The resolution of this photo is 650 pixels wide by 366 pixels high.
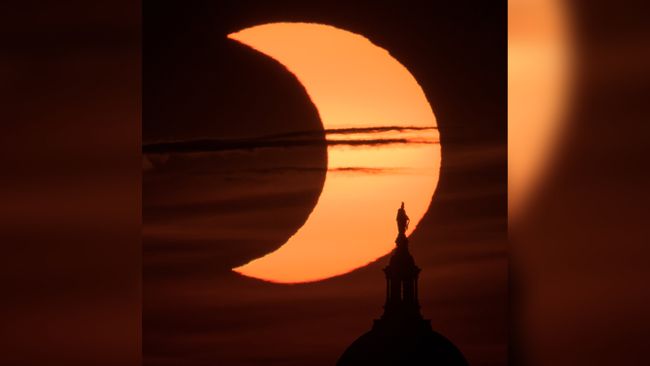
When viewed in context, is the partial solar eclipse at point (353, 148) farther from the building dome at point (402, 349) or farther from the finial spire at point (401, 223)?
the building dome at point (402, 349)

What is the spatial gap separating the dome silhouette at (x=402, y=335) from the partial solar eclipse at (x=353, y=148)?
0.07m

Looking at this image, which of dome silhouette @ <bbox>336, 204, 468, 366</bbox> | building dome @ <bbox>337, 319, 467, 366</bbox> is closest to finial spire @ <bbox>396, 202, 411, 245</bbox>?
dome silhouette @ <bbox>336, 204, 468, 366</bbox>

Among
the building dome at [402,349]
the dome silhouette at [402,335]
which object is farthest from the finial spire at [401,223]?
the building dome at [402,349]

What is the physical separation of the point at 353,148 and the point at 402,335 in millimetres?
667

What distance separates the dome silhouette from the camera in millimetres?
2850

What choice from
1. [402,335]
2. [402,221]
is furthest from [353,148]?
[402,335]

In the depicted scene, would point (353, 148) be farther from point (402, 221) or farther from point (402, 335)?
point (402, 335)

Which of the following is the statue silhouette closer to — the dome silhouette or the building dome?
the dome silhouette

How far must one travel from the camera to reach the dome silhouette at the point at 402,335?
2.85 meters

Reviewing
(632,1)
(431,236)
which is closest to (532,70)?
(632,1)

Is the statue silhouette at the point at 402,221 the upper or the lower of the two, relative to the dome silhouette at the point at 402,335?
upper

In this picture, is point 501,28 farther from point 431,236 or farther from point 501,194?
point 431,236

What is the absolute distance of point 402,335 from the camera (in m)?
2.88

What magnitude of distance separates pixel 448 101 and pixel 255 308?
977 millimetres
